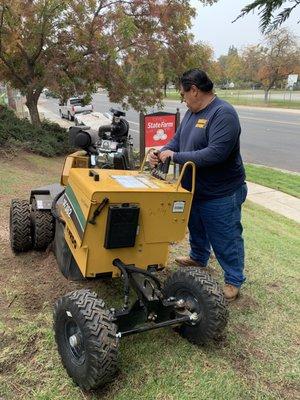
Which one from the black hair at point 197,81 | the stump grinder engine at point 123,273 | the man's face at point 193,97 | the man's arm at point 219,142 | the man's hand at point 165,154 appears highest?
the black hair at point 197,81

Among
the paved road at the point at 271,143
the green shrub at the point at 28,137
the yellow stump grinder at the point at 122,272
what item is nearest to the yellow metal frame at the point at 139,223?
the yellow stump grinder at the point at 122,272

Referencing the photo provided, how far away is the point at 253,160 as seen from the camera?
13812 mm

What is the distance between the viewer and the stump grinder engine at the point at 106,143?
5.31m

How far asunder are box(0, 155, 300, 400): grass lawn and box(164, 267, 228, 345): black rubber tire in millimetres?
121

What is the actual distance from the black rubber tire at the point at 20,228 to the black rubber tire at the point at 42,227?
Answer: 6 centimetres

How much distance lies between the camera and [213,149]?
3334mm

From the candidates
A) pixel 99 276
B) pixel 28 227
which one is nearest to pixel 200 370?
pixel 99 276

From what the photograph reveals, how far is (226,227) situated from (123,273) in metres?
1.02

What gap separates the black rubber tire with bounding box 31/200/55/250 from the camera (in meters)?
4.25

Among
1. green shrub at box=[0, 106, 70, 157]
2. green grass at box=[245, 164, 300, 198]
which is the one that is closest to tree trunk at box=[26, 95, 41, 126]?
green shrub at box=[0, 106, 70, 157]

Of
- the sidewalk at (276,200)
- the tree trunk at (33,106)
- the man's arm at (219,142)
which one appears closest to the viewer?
the man's arm at (219,142)

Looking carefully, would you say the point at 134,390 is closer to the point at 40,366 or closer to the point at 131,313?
the point at 131,313

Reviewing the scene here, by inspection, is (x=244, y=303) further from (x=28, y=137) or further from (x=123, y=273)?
(x=28, y=137)

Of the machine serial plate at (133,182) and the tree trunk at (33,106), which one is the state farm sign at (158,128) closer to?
the tree trunk at (33,106)
